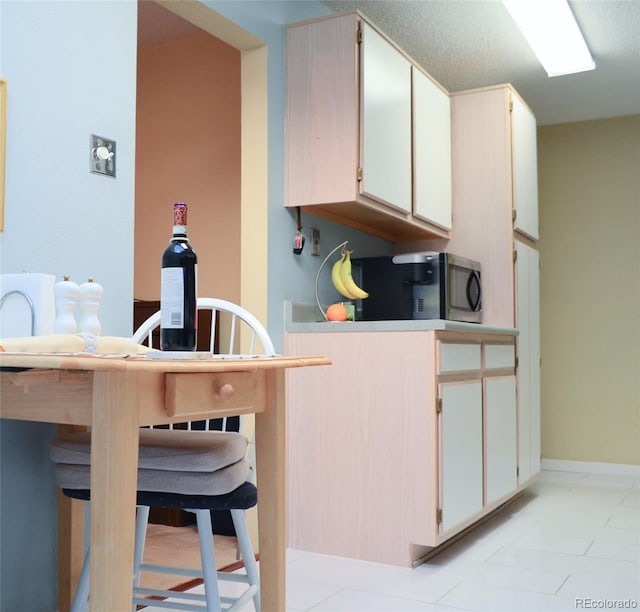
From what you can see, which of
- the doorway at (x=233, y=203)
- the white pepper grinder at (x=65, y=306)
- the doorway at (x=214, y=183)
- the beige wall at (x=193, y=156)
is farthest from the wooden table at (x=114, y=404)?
the beige wall at (x=193, y=156)

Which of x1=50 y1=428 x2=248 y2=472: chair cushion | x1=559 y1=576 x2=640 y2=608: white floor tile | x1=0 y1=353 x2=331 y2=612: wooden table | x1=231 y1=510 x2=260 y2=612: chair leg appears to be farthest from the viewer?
x1=559 y1=576 x2=640 y2=608: white floor tile

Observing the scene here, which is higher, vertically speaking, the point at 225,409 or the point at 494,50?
the point at 494,50

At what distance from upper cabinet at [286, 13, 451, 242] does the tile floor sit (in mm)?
1413

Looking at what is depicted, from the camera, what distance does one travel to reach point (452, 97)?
3908mm

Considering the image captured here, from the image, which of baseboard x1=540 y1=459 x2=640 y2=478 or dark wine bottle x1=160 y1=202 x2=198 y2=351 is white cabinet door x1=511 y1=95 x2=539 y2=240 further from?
dark wine bottle x1=160 y1=202 x2=198 y2=351

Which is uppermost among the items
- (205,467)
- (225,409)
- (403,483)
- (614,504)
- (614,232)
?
(614,232)

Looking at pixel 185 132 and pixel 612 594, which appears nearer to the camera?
pixel 612 594

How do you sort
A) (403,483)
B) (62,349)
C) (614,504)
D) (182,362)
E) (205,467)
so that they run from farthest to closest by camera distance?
(614,504)
(403,483)
(205,467)
(62,349)
(182,362)

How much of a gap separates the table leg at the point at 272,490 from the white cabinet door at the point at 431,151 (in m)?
2.01

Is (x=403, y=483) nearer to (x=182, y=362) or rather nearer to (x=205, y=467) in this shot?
(x=205, y=467)

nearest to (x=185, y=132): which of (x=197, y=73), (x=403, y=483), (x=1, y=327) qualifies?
(x=197, y=73)

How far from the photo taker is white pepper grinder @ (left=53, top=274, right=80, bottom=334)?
5.46ft

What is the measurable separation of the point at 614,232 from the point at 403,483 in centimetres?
297

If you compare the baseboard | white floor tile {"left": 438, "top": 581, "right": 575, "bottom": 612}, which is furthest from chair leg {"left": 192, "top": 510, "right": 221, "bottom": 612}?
the baseboard
